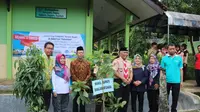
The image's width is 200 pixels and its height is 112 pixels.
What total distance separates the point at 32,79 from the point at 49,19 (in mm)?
4031

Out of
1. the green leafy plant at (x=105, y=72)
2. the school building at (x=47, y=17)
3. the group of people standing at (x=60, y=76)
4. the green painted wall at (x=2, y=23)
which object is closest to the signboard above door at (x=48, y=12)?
the school building at (x=47, y=17)

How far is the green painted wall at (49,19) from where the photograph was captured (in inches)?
343

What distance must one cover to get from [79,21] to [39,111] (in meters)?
4.46

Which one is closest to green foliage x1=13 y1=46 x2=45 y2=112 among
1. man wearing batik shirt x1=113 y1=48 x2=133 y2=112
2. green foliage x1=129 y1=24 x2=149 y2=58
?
man wearing batik shirt x1=113 y1=48 x2=133 y2=112

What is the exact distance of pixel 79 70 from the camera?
5.86 m

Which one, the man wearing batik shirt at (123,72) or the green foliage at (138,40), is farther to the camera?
the green foliage at (138,40)

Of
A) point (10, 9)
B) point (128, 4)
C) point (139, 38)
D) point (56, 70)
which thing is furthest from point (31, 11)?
point (139, 38)

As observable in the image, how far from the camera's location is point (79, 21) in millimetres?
9070

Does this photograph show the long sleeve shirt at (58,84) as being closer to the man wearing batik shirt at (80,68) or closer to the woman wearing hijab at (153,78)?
the man wearing batik shirt at (80,68)

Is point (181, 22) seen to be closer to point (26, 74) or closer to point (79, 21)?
point (79, 21)

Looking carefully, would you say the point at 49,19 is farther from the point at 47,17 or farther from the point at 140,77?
the point at 140,77

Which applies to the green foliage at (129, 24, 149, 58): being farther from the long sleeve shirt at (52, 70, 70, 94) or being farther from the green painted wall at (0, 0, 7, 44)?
the long sleeve shirt at (52, 70, 70, 94)

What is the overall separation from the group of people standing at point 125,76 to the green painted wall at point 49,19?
313 cm

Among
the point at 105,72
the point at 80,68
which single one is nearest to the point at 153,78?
the point at 105,72
